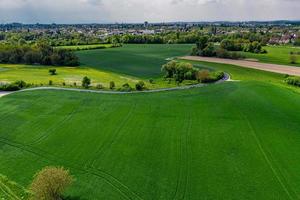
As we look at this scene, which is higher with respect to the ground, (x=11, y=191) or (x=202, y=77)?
(x=202, y=77)

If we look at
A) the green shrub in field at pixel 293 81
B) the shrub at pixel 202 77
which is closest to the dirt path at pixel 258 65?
the green shrub in field at pixel 293 81

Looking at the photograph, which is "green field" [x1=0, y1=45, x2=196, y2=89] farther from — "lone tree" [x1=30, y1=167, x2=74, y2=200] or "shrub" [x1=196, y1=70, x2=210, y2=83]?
"lone tree" [x1=30, y1=167, x2=74, y2=200]

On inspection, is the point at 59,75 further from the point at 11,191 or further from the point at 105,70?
the point at 11,191

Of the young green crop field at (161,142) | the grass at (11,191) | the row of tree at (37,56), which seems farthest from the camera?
the row of tree at (37,56)

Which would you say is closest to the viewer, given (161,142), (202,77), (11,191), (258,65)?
(11,191)

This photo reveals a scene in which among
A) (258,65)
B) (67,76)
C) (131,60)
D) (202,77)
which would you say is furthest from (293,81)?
(67,76)

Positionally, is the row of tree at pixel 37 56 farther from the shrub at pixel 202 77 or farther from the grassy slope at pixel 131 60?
the shrub at pixel 202 77
